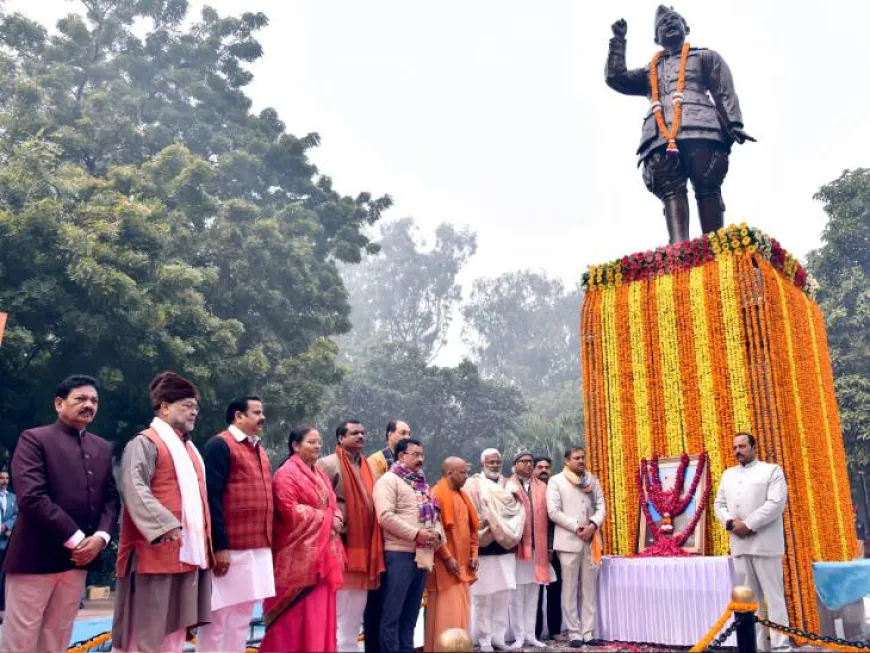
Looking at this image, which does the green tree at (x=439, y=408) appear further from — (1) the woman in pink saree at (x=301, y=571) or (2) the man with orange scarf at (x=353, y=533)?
(1) the woman in pink saree at (x=301, y=571)

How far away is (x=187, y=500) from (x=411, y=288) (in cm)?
4160

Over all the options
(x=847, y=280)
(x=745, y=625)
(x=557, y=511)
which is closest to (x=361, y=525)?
(x=557, y=511)

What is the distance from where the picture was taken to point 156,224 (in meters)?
13.0

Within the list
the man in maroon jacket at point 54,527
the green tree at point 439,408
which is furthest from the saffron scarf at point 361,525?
the green tree at point 439,408

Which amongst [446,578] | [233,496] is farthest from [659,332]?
[233,496]

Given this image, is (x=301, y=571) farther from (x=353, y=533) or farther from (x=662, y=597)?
(x=662, y=597)

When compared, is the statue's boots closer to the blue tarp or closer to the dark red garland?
the dark red garland

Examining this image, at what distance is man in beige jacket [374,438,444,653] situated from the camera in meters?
4.64

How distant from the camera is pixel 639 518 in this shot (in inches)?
265

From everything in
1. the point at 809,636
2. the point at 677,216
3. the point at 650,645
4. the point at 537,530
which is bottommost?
the point at 650,645

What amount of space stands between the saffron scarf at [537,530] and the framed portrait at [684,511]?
3.03 feet

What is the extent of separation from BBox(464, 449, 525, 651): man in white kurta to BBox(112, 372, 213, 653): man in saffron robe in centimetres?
245

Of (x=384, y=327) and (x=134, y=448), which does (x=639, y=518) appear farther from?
(x=384, y=327)

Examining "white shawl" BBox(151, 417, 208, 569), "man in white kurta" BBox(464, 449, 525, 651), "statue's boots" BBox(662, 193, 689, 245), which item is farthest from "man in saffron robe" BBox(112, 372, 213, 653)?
"statue's boots" BBox(662, 193, 689, 245)
